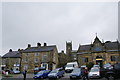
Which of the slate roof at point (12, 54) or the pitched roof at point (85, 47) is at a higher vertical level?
the pitched roof at point (85, 47)

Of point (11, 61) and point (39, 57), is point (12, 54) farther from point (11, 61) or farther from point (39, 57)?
point (39, 57)

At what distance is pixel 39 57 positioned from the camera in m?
51.4

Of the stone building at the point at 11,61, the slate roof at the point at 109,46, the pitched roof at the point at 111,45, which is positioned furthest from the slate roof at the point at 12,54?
the pitched roof at the point at 111,45

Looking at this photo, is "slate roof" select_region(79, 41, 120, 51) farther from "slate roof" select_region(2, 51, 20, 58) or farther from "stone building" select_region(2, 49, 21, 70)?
"slate roof" select_region(2, 51, 20, 58)

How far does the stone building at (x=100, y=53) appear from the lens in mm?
47344

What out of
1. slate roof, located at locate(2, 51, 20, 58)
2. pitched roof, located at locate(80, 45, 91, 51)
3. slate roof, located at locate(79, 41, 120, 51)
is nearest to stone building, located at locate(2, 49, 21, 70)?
slate roof, located at locate(2, 51, 20, 58)

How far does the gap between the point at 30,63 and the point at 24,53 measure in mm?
3964

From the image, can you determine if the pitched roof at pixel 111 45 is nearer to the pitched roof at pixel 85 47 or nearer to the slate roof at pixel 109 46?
the slate roof at pixel 109 46

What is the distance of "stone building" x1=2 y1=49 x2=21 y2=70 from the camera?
5612cm

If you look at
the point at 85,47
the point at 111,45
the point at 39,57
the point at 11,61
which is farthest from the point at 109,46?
the point at 11,61

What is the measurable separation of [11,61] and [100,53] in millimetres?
31375

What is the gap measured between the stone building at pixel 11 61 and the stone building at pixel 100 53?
2173 centimetres

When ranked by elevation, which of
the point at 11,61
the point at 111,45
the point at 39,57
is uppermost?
the point at 111,45

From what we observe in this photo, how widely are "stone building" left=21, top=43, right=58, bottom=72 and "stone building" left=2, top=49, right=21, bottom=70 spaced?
11.4 feet
